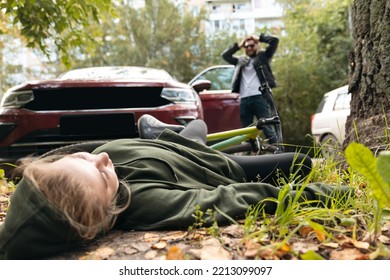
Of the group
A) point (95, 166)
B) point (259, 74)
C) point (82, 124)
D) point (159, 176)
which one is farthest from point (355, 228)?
point (259, 74)

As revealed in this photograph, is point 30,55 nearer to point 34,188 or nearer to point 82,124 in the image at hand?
point 82,124

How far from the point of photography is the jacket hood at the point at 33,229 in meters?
1.43

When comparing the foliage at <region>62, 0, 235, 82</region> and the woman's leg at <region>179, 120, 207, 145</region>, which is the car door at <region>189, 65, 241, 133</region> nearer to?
the woman's leg at <region>179, 120, 207, 145</region>

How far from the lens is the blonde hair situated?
1448 millimetres

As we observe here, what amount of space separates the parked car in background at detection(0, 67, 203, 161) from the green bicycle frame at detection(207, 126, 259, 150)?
13.6 inches

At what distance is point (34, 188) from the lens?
57.3 inches

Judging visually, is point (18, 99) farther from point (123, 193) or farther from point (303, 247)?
point (303, 247)

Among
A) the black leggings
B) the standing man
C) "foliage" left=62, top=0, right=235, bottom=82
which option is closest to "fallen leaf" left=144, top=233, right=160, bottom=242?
the black leggings

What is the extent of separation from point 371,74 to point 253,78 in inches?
113

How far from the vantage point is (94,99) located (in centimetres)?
388

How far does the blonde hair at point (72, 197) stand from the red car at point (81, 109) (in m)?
2.21

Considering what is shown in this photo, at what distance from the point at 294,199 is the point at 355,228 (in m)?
0.26

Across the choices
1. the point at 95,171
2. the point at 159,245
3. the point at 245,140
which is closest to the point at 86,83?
the point at 245,140

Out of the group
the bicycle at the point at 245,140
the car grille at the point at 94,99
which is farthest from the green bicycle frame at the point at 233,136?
the car grille at the point at 94,99
